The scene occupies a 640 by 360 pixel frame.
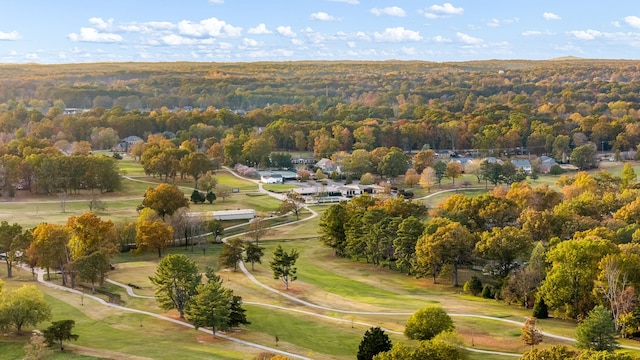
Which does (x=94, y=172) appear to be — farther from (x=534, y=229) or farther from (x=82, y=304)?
(x=534, y=229)

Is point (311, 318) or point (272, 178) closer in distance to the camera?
point (311, 318)

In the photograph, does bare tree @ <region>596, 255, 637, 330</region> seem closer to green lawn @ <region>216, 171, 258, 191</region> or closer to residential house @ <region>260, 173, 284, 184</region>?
green lawn @ <region>216, 171, 258, 191</region>

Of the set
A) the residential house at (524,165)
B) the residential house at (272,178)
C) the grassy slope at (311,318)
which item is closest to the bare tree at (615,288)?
the grassy slope at (311,318)

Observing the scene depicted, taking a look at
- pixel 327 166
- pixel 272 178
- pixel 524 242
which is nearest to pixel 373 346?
pixel 524 242

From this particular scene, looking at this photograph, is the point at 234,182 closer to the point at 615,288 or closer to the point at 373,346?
the point at 615,288

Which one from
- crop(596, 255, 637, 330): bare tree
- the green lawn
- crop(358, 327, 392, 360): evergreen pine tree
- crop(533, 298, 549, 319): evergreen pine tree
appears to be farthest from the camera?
the green lawn

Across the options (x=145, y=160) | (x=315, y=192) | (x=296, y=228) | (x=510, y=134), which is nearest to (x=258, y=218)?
(x=296, y=228)

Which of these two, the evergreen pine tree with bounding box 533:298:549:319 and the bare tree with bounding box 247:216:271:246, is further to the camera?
the bare tree with bounding box 247:216:271:246

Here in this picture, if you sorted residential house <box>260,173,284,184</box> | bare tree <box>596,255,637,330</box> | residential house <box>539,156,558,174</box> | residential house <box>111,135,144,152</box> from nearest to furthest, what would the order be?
bare tree <box>596,255,637,330</box>
residential house <box>260,173,284,184</box>
residential house <box>539,156,558,174</box>
residential house <box>111,135,144,152</box>

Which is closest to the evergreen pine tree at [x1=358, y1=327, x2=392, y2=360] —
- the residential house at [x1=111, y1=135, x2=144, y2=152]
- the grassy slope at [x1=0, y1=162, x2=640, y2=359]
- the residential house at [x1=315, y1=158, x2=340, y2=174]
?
the grassy slope at [x1=0, y1=162, x2=640, y2=359]
